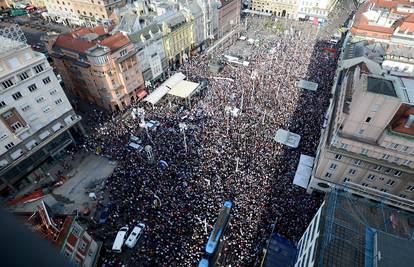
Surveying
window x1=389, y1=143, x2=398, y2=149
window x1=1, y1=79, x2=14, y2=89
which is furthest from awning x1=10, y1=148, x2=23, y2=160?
window x1=389, y1=143, x2=398, y2=149

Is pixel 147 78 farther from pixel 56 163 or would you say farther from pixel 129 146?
pixel 56 163

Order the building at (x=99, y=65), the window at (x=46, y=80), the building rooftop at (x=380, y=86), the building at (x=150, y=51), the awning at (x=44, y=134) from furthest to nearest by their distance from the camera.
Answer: the building at (x=150, y=51) → the building at (x=99, y=65) → the awning at (x=44, y=134) → the window at (x=46, y=80) → the building rooftop at (x=380, y=86)

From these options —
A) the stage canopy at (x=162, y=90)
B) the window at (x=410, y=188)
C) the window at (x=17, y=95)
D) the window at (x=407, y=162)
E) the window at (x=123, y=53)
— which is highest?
the window at (x=17, y=95)

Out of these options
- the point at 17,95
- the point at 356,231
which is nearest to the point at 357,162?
the point at 356,231

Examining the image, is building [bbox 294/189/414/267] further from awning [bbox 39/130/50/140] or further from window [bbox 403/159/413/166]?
awning [bbox 39/130/50/140]

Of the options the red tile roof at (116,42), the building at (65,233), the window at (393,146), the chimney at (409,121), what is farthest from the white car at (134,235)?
the chimney at (409,121)

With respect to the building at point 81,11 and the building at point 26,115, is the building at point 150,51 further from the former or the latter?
the building at point 81,11

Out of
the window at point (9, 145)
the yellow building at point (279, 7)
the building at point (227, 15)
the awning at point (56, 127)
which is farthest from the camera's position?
the yellow building at point (279, 7)
